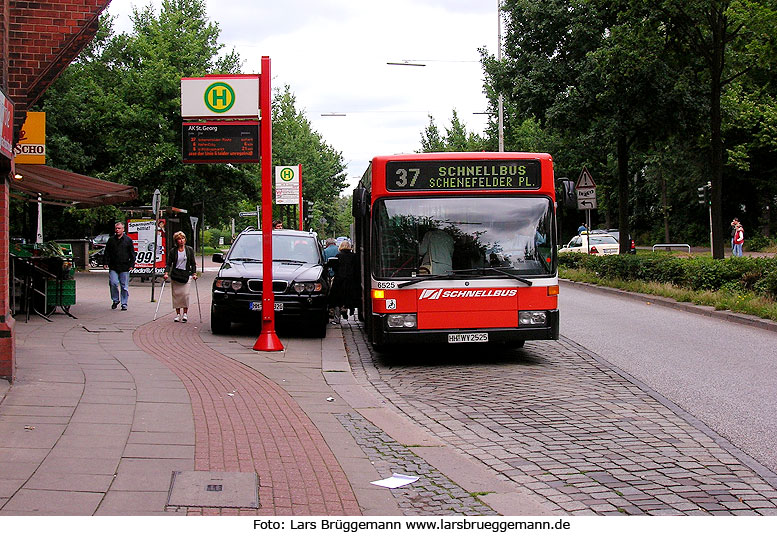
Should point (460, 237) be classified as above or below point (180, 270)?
above

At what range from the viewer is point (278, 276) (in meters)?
14.5

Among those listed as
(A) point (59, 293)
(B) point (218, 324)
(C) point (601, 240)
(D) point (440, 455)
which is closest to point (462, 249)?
(B) point (218, 324)

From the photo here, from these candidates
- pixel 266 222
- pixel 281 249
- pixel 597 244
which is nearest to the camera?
pixel 266 222

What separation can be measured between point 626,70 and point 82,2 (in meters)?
16.4

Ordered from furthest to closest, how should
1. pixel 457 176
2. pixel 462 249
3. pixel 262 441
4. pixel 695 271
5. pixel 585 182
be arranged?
1. pixel 585 182
2. pixel 695 271
3. pixel 457 176
4. pixel 462 249
5. pixel 262 441

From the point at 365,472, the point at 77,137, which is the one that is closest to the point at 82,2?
the point at 365,472

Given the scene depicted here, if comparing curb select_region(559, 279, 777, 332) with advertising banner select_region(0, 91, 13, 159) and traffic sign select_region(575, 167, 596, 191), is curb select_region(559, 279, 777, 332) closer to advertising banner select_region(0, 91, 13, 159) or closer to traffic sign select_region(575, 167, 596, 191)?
traffic sign select_region(575, 167, 596, 191)

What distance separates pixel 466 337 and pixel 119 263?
10.3 meters

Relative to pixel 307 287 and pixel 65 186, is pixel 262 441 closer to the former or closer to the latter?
pixel 307 287

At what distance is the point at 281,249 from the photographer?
636 inches

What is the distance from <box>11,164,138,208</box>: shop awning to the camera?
15453 millimetres

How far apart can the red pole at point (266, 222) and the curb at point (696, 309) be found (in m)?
8.40

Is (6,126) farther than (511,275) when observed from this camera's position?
No

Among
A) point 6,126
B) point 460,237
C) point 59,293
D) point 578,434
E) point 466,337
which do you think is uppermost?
point 6,126
